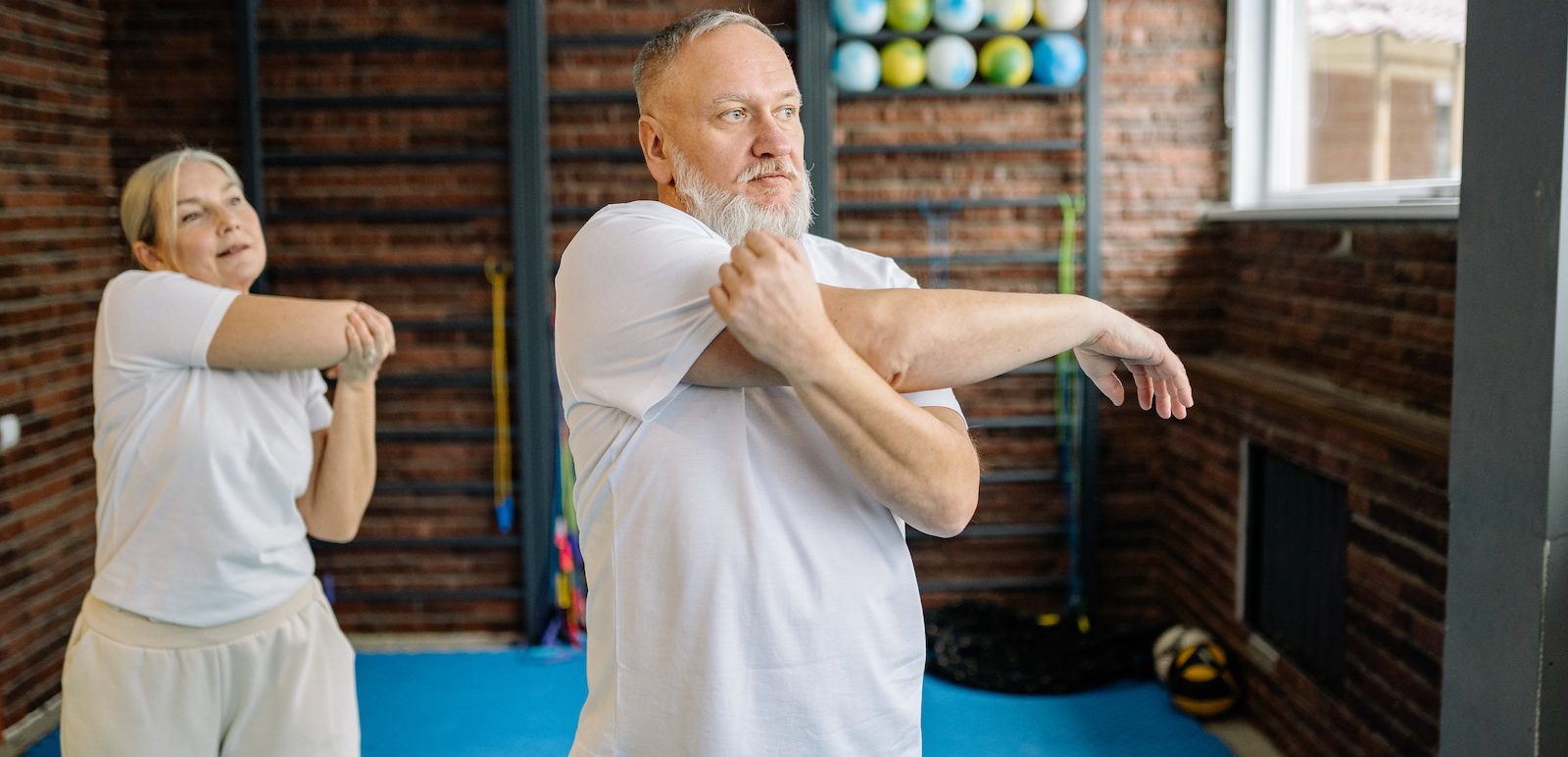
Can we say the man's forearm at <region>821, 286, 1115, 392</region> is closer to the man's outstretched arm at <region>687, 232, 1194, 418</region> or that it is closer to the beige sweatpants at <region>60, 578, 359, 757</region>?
the man's outstretched arm at <region>687, 232, 1194, 418</region>

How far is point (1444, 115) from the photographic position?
11.3 feet

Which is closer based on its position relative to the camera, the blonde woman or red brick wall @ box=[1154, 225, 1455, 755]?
the blonde woman

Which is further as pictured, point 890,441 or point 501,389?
point 501,389

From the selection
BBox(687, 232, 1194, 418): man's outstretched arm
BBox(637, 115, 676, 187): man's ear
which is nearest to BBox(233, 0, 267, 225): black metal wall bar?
BBox(637, 115, 676, 187): man's ear

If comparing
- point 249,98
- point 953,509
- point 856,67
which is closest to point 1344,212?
point 856,67

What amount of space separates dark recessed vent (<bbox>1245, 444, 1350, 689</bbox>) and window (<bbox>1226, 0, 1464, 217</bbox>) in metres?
0.82

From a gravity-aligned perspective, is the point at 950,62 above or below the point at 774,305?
above

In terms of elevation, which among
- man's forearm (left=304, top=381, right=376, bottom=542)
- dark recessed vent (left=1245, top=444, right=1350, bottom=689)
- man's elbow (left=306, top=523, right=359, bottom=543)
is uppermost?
man's forearm (left=304, top=381, right=376, bottom=542)

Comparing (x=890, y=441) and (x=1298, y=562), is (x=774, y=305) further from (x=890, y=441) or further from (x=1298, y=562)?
(x=1298, y=562)

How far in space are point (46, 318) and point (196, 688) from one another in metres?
2.71

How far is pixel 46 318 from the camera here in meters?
4.07

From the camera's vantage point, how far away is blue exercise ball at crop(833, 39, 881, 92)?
4477mm

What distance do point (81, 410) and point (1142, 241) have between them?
3.95 metres

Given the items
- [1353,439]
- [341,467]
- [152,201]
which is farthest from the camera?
[1353,439]
